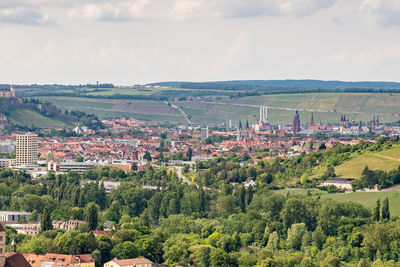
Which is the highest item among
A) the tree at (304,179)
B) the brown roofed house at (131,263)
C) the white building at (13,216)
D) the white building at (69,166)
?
the brown roofed house at (131,263)

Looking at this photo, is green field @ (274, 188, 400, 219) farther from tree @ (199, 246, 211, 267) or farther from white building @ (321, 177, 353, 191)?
tree @ (199, 246, 211, 267)

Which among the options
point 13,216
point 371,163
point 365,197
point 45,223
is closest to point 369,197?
point 365,197

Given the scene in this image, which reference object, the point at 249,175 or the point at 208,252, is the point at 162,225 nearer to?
the point at 208,252

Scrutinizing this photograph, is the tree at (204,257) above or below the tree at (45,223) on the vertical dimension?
below

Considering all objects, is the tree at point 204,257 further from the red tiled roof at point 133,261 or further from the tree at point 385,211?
the tree at point 385,211

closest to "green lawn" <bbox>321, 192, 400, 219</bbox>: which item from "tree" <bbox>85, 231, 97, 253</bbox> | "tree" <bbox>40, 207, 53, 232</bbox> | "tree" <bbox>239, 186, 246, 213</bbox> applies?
"tree" <bbox>239, 186, 246, 213</bbox>

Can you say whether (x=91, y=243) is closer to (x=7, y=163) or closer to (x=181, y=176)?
(x=181, y=176)

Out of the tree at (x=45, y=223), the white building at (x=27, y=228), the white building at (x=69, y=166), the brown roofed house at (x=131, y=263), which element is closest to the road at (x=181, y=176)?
the white building at (x=69, y=166)
